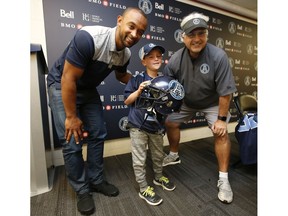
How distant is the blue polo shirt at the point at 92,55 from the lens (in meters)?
0.91

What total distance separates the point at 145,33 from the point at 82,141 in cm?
144

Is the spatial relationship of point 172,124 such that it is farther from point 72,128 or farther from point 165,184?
Answer: point 72,128

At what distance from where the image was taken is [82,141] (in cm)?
113

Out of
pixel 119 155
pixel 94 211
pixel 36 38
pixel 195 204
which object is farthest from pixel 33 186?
pixel 36 38

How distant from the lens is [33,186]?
123 cm

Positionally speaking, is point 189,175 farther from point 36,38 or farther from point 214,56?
point 36,38

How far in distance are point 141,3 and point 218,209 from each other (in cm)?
211

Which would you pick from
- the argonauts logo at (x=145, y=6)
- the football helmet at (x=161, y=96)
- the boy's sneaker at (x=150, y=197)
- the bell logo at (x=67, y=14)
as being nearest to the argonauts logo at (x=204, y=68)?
the football helmet at (x=161, y=96)

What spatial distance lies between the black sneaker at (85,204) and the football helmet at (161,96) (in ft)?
2.34

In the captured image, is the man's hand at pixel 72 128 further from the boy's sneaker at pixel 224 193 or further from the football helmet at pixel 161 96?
the boy's sneaker at pixel 224 193

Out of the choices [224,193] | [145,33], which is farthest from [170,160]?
[145,33]

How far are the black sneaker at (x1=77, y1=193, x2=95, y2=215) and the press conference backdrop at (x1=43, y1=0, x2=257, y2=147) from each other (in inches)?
32.3

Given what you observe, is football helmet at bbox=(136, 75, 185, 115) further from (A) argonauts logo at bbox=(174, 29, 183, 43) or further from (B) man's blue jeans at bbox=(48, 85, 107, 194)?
(A) argonauts logo at bbox=(174, 29, 183, 43)

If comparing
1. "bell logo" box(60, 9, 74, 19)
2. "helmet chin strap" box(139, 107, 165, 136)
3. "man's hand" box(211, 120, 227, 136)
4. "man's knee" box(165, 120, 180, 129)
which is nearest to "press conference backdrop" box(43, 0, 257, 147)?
"bell logo" box(60, 9, 74, 19)
